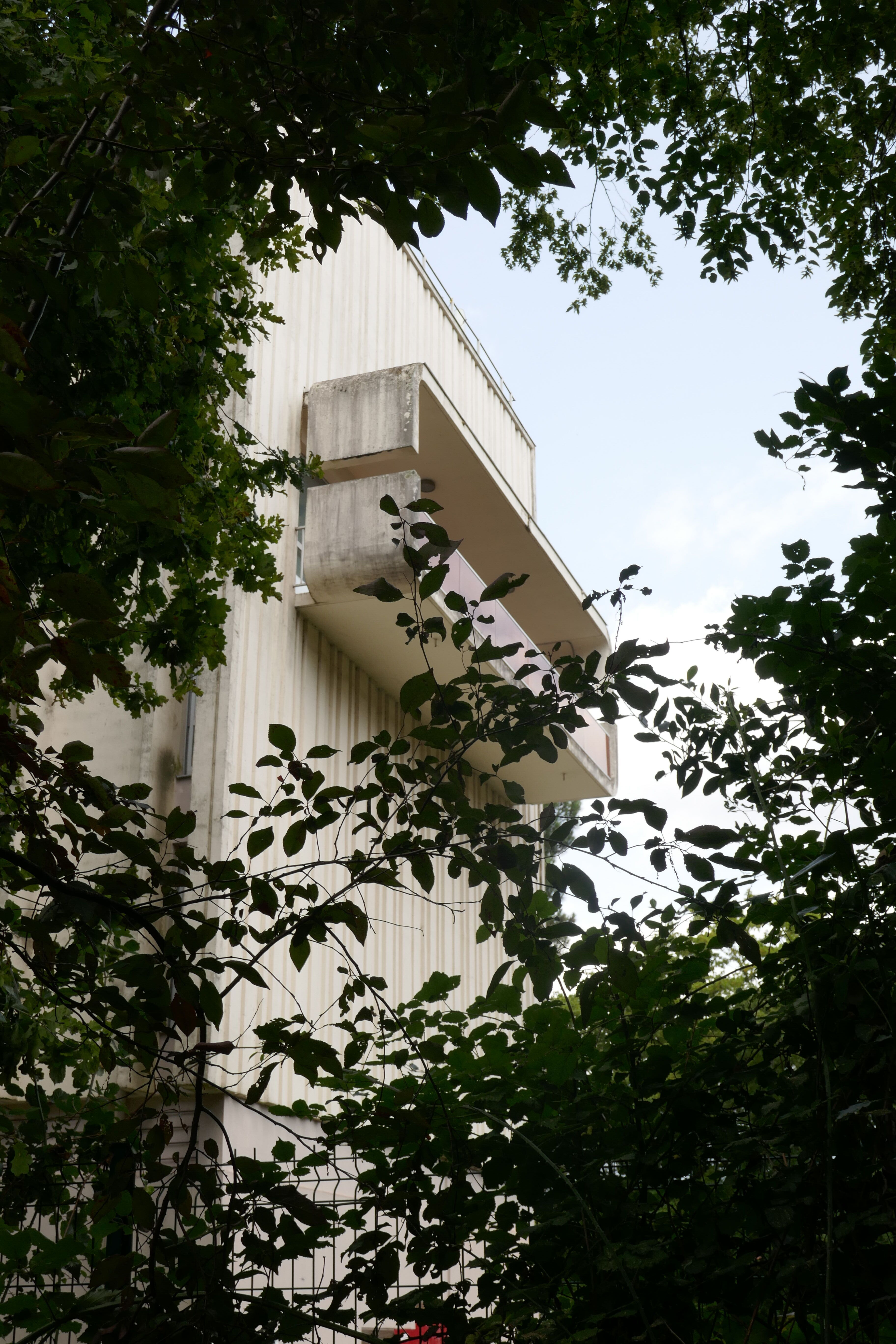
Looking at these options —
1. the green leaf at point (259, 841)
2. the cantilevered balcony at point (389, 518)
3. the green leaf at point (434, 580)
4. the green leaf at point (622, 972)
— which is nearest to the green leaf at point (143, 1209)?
the green leaf at point (259, 841)

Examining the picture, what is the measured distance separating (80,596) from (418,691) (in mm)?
1003

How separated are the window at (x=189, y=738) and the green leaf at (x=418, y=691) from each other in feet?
22.7

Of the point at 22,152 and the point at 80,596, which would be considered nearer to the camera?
the point at 80,596

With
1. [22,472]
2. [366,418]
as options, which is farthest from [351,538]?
[22,472]

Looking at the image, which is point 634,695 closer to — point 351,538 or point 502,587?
point 502,587

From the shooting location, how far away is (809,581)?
9.12 ft

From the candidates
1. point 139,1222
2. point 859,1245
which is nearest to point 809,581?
point 859,1245

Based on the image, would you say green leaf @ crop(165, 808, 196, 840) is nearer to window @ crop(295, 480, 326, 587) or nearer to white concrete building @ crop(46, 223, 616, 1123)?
white concrete building @ crop(46, 223, 616, 1123)

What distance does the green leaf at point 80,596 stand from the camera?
1273 millimetres

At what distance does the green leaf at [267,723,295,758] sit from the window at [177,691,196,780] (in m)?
6.83

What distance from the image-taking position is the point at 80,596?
4.21 ft

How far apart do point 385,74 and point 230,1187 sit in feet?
7.06

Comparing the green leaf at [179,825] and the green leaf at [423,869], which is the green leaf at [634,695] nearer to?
the green leaf at [423,869]

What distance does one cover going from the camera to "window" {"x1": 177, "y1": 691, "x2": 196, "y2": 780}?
9.02 metres
